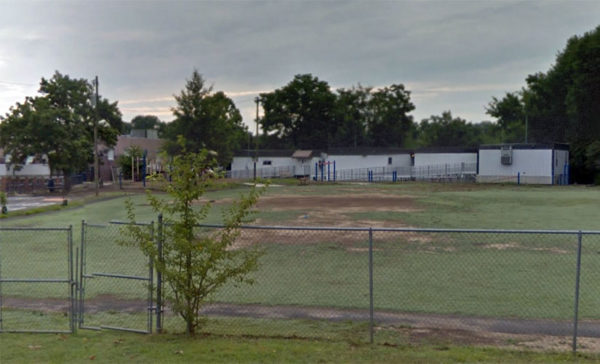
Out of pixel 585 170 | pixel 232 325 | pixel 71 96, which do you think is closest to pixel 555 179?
pixel 585 170

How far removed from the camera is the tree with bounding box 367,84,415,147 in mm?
110812

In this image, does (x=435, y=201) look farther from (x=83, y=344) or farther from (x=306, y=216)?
(x=83, y=344)

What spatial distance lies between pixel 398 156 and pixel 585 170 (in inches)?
903

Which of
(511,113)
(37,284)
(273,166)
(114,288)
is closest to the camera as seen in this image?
(114,288)

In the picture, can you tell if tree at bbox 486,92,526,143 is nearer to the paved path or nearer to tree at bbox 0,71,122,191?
tree at bbox 0,71,122,191

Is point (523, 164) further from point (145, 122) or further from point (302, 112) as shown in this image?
point (145, 122)

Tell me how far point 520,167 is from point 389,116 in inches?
1917

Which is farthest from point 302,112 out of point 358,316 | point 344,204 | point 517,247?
point 358,316

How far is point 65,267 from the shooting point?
15.4 m

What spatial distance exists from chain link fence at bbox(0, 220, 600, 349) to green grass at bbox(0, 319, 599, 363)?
0.82ft

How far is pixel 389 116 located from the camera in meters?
111

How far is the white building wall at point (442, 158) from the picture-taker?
7138 centimetres

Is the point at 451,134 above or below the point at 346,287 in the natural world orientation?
above

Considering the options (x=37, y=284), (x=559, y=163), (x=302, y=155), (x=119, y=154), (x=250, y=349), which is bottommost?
(x=37, y=284)
